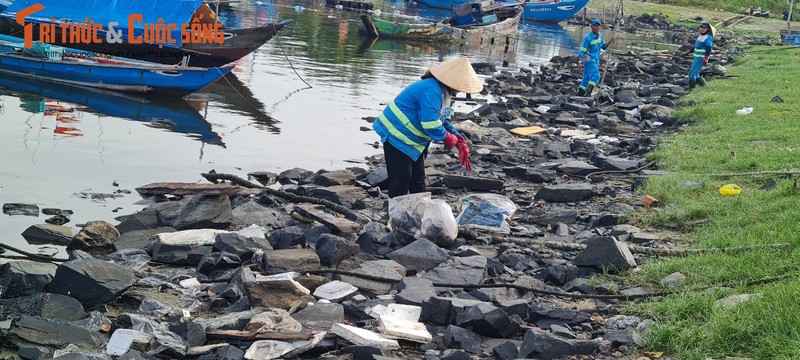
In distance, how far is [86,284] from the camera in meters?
5.75

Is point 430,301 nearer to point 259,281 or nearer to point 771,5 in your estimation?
point 259,281

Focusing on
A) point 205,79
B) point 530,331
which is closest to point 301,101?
point 205,79

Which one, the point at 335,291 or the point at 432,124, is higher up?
the point at 432,124

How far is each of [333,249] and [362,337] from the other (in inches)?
69.4

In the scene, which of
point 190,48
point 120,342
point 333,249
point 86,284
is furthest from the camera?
point 190,48

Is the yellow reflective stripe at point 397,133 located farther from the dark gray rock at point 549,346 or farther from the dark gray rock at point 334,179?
the dark gray rock at point 549,346

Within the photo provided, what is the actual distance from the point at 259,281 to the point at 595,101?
43.3ft

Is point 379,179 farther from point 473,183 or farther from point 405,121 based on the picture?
point 405,121

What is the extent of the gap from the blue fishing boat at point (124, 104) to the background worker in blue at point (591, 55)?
24.3ft

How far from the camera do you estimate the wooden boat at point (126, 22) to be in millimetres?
19438

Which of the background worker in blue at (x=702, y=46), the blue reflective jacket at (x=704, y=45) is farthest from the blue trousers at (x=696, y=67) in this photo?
the blue reflective jacket at (x=704, y=45)

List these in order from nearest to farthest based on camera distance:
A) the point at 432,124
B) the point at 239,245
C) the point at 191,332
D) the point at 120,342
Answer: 1. the point at 120,342
2. the point at 191,332
3. the point at 239,245
4. the point at 432,124

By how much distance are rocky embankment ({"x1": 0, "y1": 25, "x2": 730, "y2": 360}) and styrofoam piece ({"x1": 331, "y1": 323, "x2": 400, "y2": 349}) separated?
1cm

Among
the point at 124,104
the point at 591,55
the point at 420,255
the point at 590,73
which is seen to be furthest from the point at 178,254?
the point at 590,73
